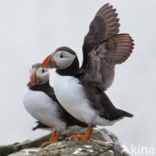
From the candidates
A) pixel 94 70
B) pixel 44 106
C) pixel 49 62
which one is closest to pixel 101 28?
pixel 94 70

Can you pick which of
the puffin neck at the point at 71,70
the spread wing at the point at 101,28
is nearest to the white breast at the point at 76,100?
the puffin neck at the point at 71,70

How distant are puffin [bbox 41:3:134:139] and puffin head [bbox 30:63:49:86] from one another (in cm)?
120

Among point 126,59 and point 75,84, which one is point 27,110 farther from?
point 126,59

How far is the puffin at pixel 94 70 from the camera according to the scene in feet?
18.5

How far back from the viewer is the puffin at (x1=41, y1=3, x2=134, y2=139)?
5641mm

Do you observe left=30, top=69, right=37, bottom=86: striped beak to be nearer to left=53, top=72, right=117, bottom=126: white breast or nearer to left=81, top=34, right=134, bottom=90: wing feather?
left=53, top=72, right=117, bottom=126: white breast

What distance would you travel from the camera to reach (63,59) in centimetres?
584

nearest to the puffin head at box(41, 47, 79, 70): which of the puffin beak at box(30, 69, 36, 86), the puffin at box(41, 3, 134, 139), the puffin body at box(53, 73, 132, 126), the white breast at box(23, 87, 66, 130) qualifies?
the puffin at box(41, 3, 134, 139)

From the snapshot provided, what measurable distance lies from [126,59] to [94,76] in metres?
0.52

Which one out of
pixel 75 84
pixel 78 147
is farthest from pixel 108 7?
pixel 78 147

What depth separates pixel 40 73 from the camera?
7.14m

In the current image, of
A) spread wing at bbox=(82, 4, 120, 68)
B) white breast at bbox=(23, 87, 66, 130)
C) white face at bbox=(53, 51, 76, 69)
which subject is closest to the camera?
spread wing at bbox=(82, 4, 120, 68)

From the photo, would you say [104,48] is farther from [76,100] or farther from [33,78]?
[33,78]

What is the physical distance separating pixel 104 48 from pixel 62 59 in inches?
25.6
